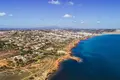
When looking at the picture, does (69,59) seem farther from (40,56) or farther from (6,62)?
(6,62)

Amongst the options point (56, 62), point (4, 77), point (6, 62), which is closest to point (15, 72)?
point (4, 77)

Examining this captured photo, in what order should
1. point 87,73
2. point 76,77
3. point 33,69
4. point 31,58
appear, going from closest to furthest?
point 76,77
point 87,73
point 33,69
point 31,58

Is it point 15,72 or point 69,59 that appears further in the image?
point 69,59

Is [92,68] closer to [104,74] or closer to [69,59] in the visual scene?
[104,74]

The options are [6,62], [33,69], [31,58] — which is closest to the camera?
[33,69]

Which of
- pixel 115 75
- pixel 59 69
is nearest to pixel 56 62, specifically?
pixel 59 69

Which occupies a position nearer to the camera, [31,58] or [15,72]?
[15,72]

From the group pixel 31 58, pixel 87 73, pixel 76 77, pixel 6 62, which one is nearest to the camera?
pixel 76 77

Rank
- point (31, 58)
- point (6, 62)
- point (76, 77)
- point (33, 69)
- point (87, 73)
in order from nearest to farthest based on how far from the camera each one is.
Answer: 1. point (76, 77)
2. point (87, 73)
3. point (33, 69)
4. point (6, 62)
5. point (31, 58)
